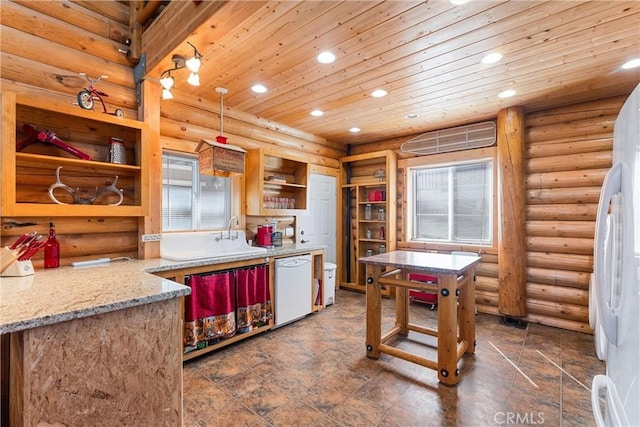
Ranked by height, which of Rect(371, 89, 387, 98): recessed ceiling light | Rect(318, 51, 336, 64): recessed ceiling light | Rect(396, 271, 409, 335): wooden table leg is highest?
Rect(318, 51, 336, 64): recessed ceiling light

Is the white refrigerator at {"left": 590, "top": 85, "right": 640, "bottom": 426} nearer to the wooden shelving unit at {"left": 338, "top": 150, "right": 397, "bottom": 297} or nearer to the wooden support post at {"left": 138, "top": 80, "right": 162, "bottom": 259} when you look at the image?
the wooden support post at {"left": 138, "top": 80, "right": 162, "bottom": 259}

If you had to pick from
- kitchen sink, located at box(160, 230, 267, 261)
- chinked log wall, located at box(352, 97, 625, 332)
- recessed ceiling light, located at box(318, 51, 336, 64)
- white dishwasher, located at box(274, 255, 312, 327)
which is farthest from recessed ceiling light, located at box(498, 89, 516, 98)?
kitchen sink, located at box(160, 230, 267, 261)

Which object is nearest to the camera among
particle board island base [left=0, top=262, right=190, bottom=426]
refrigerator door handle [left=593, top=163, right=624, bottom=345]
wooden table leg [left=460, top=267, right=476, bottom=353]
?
refrigerator door handle [left=593, top=163, right=624, bottom=345]

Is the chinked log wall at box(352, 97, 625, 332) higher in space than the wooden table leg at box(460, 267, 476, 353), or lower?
higher

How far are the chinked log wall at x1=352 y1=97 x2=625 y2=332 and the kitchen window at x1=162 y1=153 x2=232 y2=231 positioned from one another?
3.91m

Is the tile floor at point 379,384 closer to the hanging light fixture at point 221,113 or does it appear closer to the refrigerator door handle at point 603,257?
the refrigerator door handle at point 603,257

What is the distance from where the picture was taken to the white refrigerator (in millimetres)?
823

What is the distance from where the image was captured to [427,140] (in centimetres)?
456

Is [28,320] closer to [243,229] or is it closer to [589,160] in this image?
[243,229]

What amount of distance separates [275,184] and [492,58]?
112 inches

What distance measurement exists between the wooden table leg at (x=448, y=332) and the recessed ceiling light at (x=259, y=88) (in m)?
2.56

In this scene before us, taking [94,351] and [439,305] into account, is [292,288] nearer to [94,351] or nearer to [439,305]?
[439,305]

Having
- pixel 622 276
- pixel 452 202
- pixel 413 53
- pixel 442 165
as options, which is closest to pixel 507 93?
pixel 442 165

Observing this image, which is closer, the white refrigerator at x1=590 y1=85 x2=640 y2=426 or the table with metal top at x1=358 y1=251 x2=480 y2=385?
the white refrigerator at x1=590 y1=85 x2=640 y2=426
